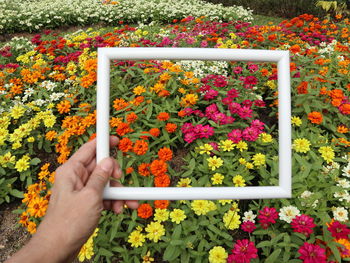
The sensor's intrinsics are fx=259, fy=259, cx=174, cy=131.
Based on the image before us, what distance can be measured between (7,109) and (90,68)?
793 millimetres

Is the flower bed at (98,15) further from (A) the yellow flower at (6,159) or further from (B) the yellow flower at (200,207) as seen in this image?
(B) the yellow flower at (200,207)

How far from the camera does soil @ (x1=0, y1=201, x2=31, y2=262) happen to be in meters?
1.66

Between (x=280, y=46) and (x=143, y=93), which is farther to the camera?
(x=280, y=46)

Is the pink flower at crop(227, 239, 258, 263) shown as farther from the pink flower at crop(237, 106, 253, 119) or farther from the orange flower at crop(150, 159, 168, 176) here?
the pink flower at crop(237, 106, 253, 119)

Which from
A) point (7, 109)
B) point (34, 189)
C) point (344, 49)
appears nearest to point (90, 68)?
point (7, 109)

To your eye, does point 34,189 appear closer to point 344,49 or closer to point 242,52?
point 242,52

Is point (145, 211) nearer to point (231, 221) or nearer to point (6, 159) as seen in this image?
point (231, 221)

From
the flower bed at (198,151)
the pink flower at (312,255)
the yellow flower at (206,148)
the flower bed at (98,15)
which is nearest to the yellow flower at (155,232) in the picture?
the flower bed at (198,151)

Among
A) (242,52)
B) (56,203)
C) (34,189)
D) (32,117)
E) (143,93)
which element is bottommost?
(34,189)

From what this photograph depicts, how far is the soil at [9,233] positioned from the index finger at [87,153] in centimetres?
97

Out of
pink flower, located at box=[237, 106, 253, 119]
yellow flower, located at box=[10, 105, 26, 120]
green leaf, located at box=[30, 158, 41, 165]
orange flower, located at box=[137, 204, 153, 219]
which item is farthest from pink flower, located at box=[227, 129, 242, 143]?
yellow flower, located at box=[10, 105, 26, 120]

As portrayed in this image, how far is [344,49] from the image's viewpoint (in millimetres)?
2635

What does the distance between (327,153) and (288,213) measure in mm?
560

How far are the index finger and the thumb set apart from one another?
0.23 metres
